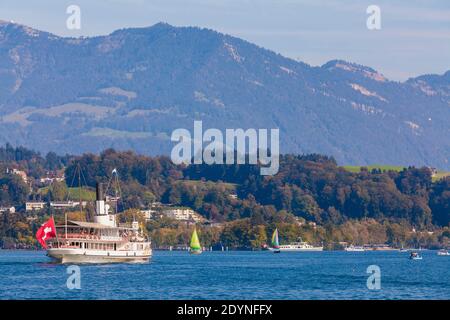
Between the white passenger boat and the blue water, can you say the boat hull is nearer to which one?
the white passenger boat

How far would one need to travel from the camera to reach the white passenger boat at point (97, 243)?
132 meters

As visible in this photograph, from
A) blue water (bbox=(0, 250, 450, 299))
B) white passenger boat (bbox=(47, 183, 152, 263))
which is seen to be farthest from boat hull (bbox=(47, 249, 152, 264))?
blue water (bbox=(0, 250, 450, 299))

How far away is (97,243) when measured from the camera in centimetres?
13450

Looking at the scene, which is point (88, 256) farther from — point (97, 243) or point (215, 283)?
point (215, 283)

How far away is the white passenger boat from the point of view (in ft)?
432

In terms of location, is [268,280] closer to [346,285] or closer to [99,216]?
[346,285]

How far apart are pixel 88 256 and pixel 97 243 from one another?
251 centimetres

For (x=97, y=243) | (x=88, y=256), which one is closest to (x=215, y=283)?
(x=88, y=256)

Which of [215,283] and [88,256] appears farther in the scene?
[88,256]

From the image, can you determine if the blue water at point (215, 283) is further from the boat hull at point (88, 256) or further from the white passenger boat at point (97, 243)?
the white passenger boat at point (97, 243)

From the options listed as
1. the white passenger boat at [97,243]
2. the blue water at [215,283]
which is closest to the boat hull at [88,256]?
the white passenger boat at [97,243]

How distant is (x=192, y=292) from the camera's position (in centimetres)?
8938

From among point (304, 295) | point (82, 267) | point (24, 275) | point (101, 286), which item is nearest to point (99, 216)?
point (82, 267)

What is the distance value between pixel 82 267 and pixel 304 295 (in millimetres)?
41929
